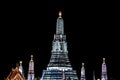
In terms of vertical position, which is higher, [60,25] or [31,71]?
[60,25]

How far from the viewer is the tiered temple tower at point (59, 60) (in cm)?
4597

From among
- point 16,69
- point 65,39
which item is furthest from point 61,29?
point 16,69

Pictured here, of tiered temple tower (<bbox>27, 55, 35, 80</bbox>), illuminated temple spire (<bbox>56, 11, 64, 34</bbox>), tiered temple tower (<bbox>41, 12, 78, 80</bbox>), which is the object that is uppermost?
illuminated temple spire (<bbox>56, 11, 64, 34</bbox>)

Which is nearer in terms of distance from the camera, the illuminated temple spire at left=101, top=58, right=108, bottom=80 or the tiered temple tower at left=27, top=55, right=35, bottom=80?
the tiered temple tower at left=27, top=55, right=35, bottom=80

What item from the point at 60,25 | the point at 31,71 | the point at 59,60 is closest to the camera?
the point at 31,71

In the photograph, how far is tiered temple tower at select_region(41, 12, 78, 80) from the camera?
151 feet

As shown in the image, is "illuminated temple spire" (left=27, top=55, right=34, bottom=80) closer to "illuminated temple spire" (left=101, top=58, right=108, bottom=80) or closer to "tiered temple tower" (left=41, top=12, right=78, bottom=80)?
"tiered temple tower" (left=41, top=12, right=78, bottom=80)

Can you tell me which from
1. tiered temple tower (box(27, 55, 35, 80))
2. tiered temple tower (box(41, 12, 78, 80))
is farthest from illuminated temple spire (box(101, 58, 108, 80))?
tiered temple tower (box(27, 55, 35, 80))

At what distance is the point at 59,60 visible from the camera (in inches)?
1868

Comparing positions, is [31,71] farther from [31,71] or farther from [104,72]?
[104,72]

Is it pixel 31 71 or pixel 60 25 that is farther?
pixel 60 25

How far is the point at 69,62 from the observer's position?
47188 millimetres

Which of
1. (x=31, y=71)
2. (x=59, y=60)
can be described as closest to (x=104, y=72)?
(x=31, y=71)

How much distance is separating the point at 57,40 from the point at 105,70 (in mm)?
Result: 5404
